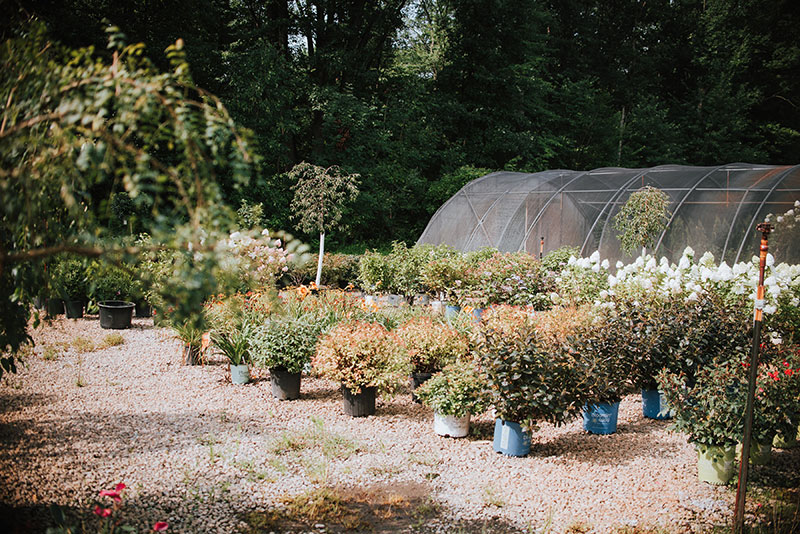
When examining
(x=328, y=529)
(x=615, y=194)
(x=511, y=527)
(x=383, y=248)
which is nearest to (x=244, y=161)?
(x=328, y=529)

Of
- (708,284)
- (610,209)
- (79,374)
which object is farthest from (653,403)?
(610,209)

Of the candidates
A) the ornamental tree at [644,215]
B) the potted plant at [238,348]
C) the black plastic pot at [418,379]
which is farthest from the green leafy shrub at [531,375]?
Answer: the ornamental tree at [644,215]

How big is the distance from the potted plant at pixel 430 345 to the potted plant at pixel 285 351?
0.90 meters

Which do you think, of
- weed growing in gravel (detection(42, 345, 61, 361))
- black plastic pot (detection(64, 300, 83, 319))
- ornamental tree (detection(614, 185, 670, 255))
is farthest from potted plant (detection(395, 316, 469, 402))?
black plastic pot (detection(64, 300, 83, 319))

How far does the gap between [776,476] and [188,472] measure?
427 centimetres

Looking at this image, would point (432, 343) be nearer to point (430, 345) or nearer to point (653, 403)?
point (430, 345)

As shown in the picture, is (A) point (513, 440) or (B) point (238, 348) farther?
(B) point (238, 348)

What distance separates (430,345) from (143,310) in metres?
5.71

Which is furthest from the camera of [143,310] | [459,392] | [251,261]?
[143,310]

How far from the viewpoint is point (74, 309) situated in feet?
27.9

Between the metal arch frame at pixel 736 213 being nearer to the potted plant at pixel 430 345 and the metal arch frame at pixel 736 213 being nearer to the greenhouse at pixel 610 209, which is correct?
the greenhouse at pixel 610 209

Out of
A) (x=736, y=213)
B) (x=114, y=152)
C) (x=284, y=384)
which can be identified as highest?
(x=736, y=213)

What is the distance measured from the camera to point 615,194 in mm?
11102

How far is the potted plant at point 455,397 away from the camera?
4.61 meters
